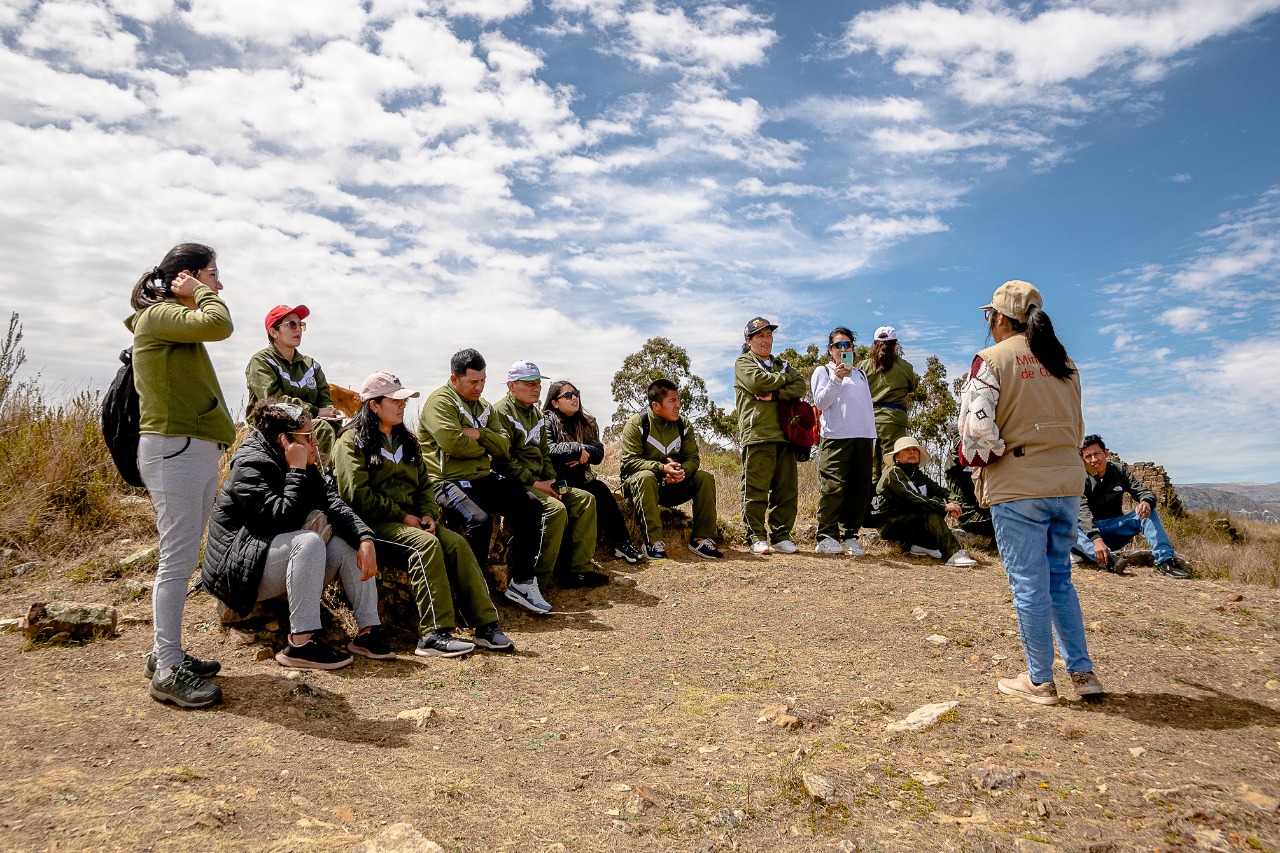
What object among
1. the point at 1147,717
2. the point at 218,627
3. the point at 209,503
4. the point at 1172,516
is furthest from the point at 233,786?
the point at 1172,516

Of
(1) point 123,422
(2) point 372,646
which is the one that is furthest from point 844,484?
(1) point 123,422

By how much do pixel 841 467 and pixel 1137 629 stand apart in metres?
2.95

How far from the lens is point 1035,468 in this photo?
380 cm

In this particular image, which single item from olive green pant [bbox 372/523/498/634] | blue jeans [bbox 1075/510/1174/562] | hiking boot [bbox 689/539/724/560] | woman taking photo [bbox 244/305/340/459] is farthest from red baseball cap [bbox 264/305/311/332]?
blue jeans [bbox 1075/510/1174/562]

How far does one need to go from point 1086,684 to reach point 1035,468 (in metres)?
1.11

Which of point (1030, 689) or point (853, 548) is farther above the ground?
point (853, 548)

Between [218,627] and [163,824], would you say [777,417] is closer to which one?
[218,627]

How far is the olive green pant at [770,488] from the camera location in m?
7.84

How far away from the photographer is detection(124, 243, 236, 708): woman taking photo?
12.0 feet

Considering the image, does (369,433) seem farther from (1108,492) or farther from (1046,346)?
(1108,492)

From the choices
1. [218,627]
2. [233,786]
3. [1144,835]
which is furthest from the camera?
[218,627]

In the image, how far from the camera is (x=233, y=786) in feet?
9.80

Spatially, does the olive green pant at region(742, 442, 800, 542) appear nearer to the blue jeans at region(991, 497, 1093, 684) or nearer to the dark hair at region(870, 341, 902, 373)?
the dark hair at region(870, 341, 902, 373)

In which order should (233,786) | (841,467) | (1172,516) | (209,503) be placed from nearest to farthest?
(233,786) < (209,503) < (841,467) < (1172,516)
